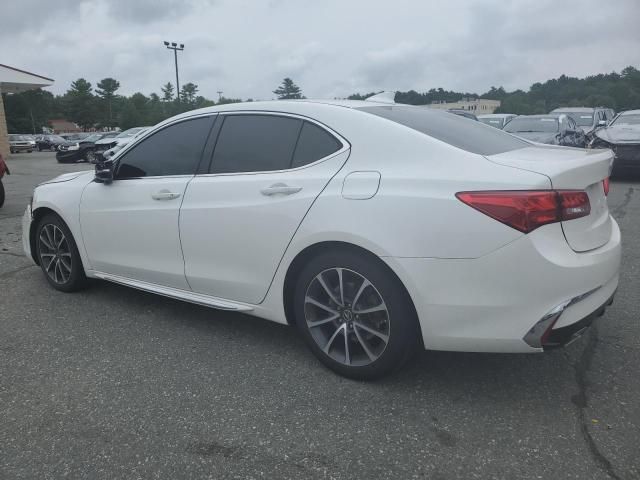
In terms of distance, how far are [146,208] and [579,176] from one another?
2.70m

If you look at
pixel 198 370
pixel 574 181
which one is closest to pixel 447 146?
pixel 574 181

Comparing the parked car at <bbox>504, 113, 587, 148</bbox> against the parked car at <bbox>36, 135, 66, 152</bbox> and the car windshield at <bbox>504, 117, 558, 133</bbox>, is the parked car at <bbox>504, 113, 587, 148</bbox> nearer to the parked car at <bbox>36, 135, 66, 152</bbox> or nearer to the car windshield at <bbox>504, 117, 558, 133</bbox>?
the car windshield at <bbox>504, 117, 558, 133</bbox>

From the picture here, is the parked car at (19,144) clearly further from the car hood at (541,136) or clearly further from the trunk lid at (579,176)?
the trunk lid at (579,176)

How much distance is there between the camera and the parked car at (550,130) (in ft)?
38.8

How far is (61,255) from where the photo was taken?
4402mm

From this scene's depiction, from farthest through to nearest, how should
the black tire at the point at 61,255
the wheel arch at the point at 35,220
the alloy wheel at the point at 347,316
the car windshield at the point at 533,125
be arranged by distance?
the car windshield at the point at 533,125, the wheel arch at the point at 35,220, the black tire at the point at 61,255, the alloy wheel at the point at 347,316

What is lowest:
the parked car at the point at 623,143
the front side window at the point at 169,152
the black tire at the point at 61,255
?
the black tire at the point at 61,255

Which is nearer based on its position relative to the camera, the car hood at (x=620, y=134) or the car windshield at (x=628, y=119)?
the car hood at (x=620, y=134)

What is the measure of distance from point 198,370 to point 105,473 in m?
0.92

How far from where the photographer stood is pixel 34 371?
3.10 meters

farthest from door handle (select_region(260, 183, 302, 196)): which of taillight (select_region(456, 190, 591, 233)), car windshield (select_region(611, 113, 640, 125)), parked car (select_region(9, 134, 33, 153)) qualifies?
parked car (select_region(9, 134, 33, 153))

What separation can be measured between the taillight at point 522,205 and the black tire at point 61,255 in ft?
10.7

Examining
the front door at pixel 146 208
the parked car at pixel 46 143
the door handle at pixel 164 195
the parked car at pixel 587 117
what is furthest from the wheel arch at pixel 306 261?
the parked car at pixel 46 143

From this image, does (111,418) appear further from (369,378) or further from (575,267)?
(575,267)
